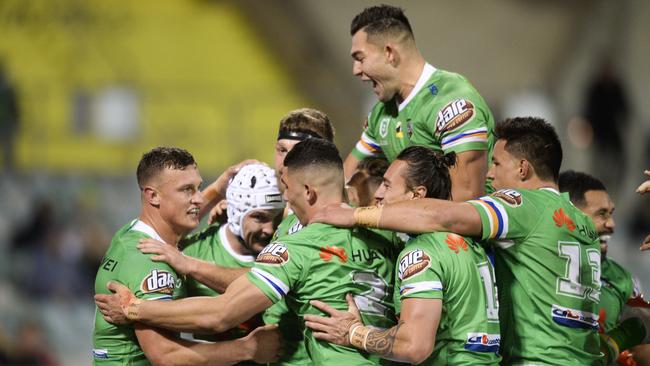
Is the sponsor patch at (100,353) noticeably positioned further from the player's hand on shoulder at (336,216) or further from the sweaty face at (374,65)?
the sweaty face at (374,65)

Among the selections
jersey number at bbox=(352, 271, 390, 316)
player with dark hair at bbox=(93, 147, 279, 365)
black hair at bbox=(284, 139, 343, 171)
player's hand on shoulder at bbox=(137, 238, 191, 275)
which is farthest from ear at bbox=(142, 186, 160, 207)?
jersey number at bbox=(352, 271, 390, 316)

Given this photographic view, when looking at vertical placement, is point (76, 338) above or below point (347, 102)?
below

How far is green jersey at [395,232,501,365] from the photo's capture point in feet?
17.3

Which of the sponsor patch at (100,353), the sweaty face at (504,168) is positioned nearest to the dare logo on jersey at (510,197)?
the sweaty face at (504,168)

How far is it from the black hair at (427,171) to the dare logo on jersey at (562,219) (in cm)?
63

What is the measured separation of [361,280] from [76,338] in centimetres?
956

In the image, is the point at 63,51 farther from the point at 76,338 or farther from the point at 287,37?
the point at 76,338

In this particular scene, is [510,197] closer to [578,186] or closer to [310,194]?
[310,194]

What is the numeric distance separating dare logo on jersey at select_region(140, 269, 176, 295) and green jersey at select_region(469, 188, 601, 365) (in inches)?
74.0

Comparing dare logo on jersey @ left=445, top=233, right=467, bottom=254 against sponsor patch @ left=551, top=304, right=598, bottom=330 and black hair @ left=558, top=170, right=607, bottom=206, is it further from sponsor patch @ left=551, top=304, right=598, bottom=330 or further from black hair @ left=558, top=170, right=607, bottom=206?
black hair @ left=558, top=170, right=607, bottom=206

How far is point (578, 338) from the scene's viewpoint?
5.74m

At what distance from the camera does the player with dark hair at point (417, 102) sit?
620cm

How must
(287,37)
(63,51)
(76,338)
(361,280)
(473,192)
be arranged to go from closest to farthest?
1. (361,280)
2. (473,192)
3. (76,338)
4. (63,51)
5. (287,37)

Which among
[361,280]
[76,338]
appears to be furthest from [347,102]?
[361,280]
